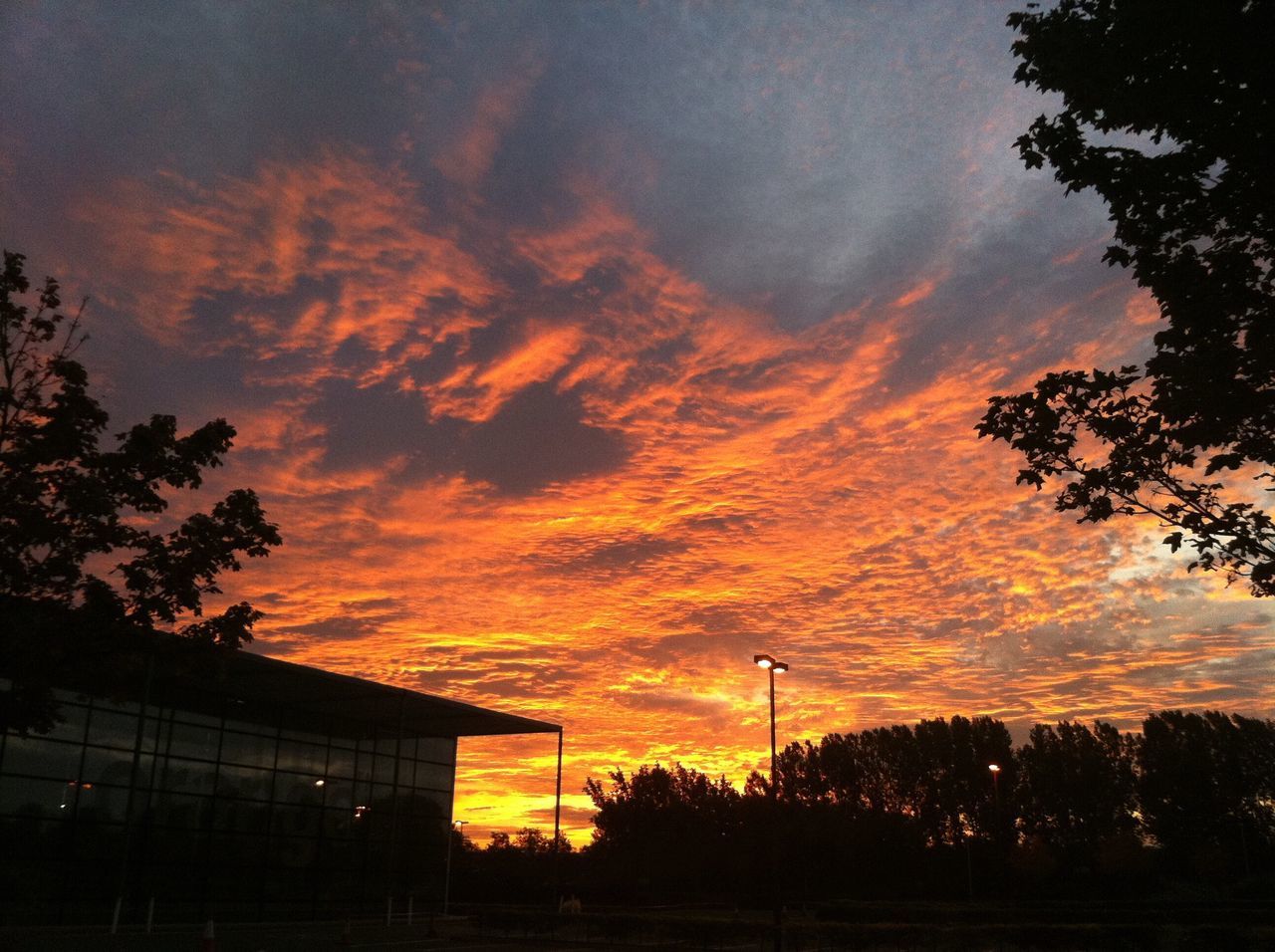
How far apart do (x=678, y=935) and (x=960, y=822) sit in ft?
206

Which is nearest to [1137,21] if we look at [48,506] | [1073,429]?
[1073,429]

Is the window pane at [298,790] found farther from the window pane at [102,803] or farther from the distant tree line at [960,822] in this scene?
the distant tree line at [960,822]

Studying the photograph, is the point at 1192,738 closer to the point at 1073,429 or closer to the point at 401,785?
the point at 401,785

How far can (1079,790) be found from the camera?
85.7 meters

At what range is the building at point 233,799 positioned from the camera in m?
30.8

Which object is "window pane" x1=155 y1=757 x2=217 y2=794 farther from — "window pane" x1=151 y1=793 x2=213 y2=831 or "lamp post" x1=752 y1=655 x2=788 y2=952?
"lamp post" x1=752 y1=655 x2=788 y2=952

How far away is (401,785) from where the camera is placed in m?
46.2

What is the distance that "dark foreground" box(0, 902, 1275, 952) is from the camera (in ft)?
93.8

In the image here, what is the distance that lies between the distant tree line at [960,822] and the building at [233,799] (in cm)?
1930

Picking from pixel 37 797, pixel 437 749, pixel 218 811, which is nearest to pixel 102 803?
pixel 37 797

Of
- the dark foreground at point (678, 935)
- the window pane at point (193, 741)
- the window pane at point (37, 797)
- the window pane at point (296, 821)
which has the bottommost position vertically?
the dark foreground at point (678, 935)

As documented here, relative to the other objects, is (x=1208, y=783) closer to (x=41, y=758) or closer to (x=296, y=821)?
(x=296, y=821)

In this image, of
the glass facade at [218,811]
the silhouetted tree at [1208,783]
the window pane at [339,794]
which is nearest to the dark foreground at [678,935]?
the glass facade at [218,811]

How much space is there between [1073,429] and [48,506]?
14.7m
